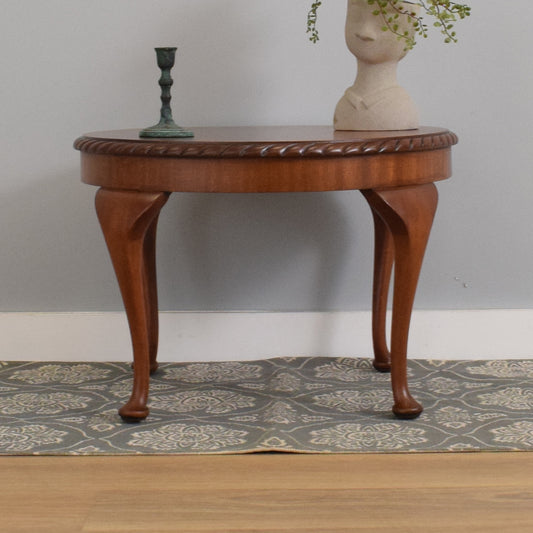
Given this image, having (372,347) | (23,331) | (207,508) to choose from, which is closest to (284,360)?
(372,347)

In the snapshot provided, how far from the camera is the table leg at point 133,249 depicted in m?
1.82

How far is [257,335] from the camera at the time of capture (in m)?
2.42

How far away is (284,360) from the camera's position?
239 centimetres

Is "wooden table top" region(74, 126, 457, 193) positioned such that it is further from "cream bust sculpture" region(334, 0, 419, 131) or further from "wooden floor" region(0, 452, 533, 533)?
"wooden floor" region(0, 452, 533, 533)

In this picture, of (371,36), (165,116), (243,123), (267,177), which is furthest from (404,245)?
(243,123)

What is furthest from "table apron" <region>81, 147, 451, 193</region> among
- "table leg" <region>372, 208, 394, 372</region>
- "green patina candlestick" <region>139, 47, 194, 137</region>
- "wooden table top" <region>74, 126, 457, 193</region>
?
"table leg" <region>372, 208, 394, 372</region>

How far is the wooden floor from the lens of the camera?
1.46m

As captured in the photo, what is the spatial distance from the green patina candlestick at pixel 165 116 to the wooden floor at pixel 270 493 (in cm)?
66

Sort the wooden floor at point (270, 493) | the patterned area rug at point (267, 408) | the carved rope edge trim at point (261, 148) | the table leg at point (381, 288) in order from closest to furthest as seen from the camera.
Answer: the wooden floor at point (270, 493) → the carved rope edge trim at point (261, 148) → the patterned area rug at point (267, 408) → the table leg at point (381, 288)

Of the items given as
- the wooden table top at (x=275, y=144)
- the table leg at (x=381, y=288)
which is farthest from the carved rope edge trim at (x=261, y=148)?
the table leg at (x=381, y=288)

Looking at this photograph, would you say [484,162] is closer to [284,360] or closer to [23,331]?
[284,360]

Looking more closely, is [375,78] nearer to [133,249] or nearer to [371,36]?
[371,36]

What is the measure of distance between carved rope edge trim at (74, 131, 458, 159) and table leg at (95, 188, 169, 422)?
0.32ft

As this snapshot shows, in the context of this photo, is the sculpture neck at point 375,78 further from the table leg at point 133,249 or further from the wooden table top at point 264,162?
the table leg at point 133,249
